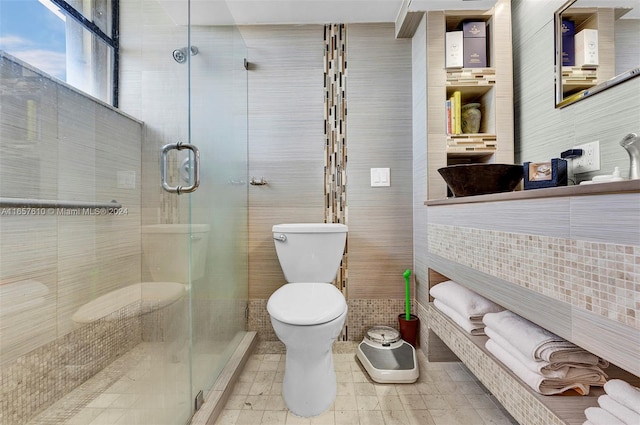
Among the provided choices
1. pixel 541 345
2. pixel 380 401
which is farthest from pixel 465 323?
pixel 380 401

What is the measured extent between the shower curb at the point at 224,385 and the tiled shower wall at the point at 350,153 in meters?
0.18

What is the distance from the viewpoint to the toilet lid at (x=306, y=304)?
1.13m

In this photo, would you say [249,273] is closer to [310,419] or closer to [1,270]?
[310,419]

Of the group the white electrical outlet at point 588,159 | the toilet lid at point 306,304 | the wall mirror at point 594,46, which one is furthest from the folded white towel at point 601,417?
the wall mirror at point 594,46

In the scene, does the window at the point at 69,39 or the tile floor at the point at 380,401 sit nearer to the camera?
the window at the point at 69,39

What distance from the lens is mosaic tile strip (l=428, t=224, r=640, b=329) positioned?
561 mm

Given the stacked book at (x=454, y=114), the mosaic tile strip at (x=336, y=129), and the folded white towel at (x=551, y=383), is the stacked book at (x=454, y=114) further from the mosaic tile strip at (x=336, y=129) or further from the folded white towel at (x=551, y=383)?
the folded white towel at (x=551, y=383)

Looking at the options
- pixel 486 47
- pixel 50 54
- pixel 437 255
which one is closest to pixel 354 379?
pixel 437 255

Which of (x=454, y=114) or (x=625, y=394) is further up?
(x=454, y=114)

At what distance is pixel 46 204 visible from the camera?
0.84 meters

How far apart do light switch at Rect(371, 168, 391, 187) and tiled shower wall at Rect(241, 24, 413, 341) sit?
33mm

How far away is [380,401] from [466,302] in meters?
0.60

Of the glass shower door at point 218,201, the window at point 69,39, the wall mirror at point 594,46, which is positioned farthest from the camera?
the glass shower door at point 218,201

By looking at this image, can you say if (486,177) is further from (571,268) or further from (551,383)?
(551,383)
